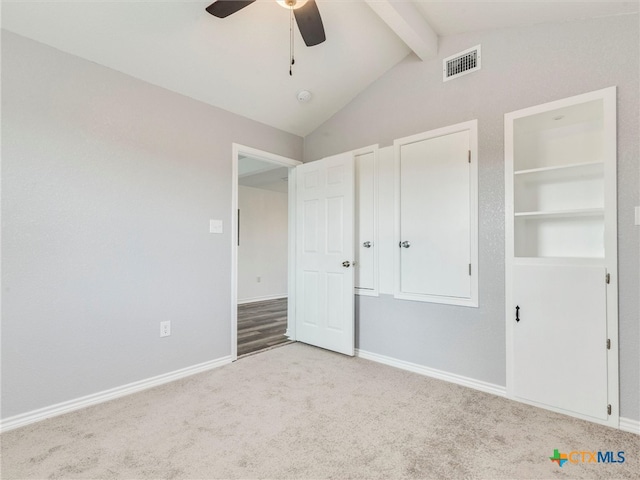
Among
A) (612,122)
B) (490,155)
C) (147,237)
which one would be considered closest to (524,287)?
(490,155)

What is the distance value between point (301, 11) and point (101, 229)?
2.00 metres

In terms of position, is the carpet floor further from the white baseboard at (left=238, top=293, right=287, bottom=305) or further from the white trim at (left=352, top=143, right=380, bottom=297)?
the white baseboard at (left=238, top=293, right=287, bottom=305)

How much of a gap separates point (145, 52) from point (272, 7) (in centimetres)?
98

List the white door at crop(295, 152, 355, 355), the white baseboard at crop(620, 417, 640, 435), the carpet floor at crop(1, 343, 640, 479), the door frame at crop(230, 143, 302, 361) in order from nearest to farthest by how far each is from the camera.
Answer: the carpet floor at crop(1, 343, 640, 479), the white baseboard at crop(620, 417, 640, 435), the door frame at crop(230, 143, 302, 361), the white door at crop(295, 152, 355, 355)

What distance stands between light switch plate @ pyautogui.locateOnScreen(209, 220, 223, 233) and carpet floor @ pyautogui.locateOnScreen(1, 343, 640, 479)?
1316 mm

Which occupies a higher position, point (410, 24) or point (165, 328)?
point (410, 24)

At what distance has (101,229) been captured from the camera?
2322 mm

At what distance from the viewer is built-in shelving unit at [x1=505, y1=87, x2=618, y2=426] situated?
6.50 feet

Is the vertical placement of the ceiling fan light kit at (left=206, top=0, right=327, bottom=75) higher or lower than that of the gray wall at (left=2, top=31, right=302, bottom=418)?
higher

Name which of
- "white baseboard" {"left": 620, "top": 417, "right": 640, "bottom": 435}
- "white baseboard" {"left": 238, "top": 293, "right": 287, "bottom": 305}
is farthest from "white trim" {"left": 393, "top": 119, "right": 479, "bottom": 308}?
"white baseboard" {"left": 238, "top": 293, "right": 287, "bottom": 305}

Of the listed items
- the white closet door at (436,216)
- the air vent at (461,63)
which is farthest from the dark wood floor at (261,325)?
the air vent at (461,63)

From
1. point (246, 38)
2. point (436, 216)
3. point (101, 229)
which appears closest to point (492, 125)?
point (436, 216)

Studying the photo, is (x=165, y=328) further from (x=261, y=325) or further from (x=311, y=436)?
(x=261, y=325)

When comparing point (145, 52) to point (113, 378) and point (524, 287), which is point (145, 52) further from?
point (524, 287)
